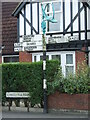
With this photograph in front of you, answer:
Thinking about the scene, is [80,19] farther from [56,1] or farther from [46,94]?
[46,94]

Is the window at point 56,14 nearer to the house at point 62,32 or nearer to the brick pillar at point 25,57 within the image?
the house at point 62,32

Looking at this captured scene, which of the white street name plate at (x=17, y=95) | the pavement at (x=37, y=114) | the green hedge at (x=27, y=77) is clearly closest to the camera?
the pavement at (x=37, y=114)

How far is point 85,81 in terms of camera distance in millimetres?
12328

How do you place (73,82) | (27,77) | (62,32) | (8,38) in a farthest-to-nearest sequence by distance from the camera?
(8,38)
(62,32)
(27,77)
(73,82)

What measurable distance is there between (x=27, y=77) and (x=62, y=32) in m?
4.43

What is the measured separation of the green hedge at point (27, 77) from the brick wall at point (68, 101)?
60cm

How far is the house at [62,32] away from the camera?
1542 cm

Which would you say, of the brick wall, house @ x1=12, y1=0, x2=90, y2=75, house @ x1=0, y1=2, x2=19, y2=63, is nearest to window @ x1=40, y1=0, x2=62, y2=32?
house @ x1=12, y1=0, x2=90, y2=75

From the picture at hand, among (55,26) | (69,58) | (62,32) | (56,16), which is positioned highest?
(56,16)

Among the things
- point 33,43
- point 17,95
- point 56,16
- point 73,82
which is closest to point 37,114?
point 17,95

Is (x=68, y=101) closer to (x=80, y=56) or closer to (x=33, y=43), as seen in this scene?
(x=33, y=43)

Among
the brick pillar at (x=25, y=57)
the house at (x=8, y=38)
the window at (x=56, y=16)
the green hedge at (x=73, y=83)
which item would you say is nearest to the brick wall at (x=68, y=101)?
the green hedge at (x=73, y=83)

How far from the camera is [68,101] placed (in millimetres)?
12234

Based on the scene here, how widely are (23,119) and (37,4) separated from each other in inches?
334
